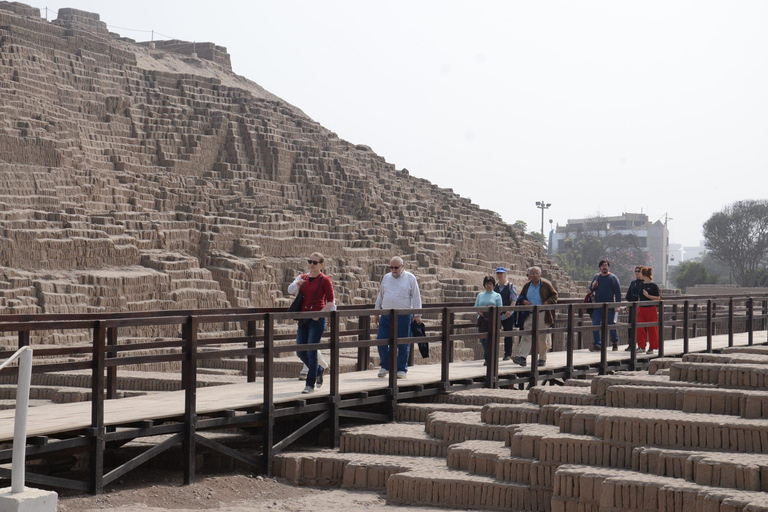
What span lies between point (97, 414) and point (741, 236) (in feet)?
250

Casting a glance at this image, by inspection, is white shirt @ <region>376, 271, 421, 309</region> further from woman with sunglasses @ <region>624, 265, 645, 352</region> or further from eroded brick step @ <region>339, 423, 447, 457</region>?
woman with sunglasses @ <region>624, 265, 645, 352</region>

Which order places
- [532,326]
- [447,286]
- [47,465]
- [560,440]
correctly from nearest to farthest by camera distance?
[560,440] < [47,465] < [532,326] < [447,286]

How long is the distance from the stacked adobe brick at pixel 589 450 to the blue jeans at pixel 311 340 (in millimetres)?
652

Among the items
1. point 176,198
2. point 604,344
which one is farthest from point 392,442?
point 176,198

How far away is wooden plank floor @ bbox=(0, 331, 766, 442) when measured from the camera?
25.9ft

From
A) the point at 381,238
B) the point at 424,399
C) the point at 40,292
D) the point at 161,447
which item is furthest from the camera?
the point at 381,238

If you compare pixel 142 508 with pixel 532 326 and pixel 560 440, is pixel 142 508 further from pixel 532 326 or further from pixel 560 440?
pixel 532 326

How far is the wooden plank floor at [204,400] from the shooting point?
7887 mm

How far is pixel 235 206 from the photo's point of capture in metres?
40.0

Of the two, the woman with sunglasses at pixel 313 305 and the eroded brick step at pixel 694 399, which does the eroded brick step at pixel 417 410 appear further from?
the eroded brick step at pixel 694 399

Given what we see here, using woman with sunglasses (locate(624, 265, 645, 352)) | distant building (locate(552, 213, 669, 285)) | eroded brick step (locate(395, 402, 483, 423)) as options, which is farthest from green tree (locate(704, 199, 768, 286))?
eroded brick step (locate(395, 402, 483, 423))

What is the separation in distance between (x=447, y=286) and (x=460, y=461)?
3153 centimetres

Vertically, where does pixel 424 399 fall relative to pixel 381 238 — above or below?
below

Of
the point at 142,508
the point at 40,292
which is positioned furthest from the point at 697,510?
the point at 40,292
